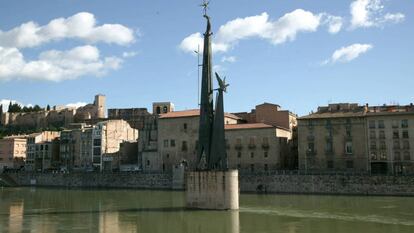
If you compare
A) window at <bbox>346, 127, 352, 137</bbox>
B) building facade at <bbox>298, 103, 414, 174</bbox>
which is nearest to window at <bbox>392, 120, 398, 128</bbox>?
building facade at <bbox>298, 103, 414, 174</bbox>

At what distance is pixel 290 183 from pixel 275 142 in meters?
9.70

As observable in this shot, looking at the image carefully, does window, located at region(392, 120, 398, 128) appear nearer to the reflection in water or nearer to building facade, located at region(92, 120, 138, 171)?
the reflection in water

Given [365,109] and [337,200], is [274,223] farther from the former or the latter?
[365,109]

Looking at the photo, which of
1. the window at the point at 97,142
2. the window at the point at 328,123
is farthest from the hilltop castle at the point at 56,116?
the window at the point at 328,123

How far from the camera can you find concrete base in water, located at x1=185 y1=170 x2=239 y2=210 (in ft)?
141

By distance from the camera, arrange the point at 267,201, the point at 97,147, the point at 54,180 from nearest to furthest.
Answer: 1. the point at 267,201
2. the point at 54,180
3. the point at 97,147

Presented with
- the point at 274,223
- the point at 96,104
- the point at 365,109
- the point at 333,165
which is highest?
the point at 96,104

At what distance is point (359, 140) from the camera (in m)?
71.1

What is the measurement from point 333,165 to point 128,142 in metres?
48.6

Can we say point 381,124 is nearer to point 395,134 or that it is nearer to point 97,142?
point 395,134

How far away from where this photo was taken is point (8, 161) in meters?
118

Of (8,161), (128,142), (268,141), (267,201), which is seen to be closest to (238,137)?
(268,141)

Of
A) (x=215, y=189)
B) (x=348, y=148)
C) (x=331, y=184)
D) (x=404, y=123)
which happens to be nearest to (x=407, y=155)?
(x=404, y=123)

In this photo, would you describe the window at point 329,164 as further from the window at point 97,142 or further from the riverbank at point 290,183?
the window at point 97,142
